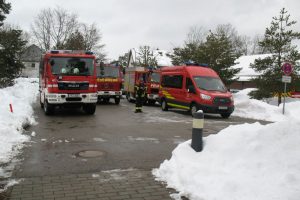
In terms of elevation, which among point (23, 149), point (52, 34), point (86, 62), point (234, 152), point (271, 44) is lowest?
point (23, 149)

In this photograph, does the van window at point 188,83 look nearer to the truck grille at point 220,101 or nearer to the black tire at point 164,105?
the truck grille at point 220,101

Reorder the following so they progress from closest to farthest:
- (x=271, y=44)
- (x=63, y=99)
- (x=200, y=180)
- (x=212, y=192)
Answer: (x=212, y=192) < (x=200, y=180) < (x=63, y=99) < (x=271, y=44)

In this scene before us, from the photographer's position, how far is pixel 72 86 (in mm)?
15742

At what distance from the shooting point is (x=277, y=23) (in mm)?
23281

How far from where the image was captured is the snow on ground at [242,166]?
4934 millimetres

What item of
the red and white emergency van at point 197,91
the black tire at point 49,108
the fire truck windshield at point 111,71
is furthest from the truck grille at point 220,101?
the fire truck windshield at point 111,71

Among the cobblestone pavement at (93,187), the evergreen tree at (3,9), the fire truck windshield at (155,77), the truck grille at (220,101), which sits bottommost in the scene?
the cobblestone pavement at (93,187)

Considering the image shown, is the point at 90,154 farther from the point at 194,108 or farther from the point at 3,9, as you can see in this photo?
the point at 3,9

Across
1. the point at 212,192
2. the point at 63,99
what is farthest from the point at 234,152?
the point at 63,99

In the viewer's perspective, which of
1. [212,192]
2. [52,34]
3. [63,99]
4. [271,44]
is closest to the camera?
[212,192]

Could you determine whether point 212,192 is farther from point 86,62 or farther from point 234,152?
point 86,62

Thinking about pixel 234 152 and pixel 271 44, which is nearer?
A: pixel 234 152

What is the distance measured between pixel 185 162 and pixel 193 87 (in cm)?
1143

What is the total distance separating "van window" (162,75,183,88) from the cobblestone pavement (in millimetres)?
12744
